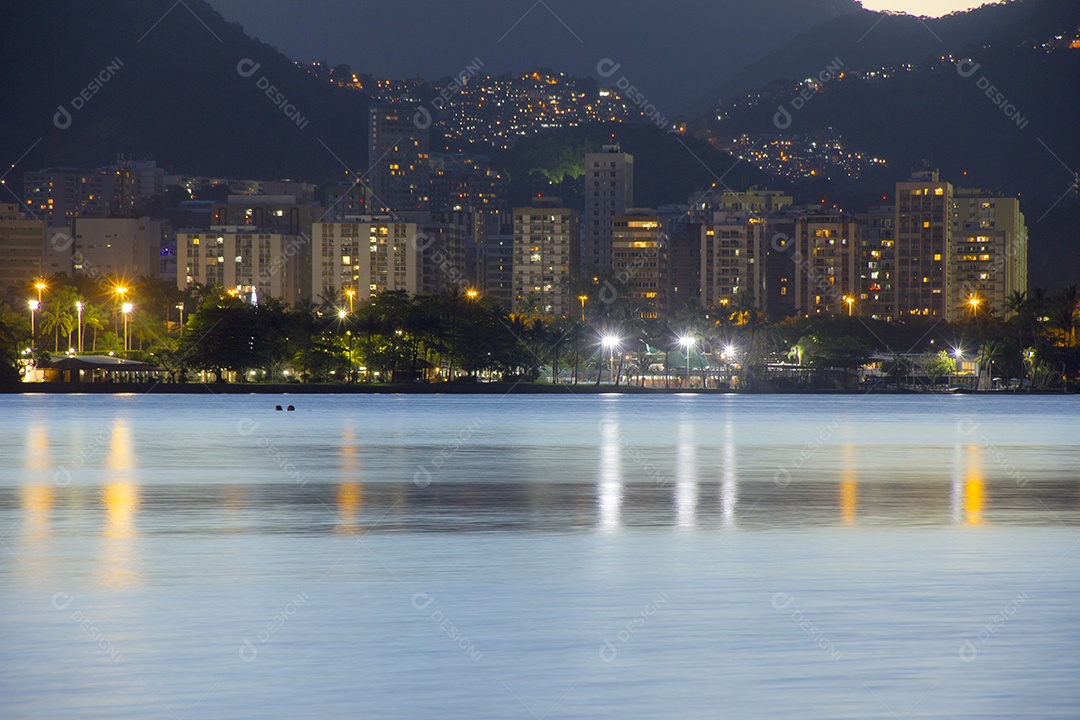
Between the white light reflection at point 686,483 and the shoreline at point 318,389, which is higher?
the shoreline at point 318,389

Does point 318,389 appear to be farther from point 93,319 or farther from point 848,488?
point 848,488

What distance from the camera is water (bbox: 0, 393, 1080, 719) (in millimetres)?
14023

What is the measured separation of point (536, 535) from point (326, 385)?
137 m

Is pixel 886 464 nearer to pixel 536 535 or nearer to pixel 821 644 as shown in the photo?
pixel 536 535

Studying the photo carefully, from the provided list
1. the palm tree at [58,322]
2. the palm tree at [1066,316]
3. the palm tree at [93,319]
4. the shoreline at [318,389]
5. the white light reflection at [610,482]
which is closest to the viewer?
the white light reflection at [610,482]

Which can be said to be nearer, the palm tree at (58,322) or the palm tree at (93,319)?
the palm tree at (58,322)

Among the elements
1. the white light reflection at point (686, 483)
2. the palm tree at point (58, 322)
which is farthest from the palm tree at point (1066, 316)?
the white light reflection at point (686, 483)

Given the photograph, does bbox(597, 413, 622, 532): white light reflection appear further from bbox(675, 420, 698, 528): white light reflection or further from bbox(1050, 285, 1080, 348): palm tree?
bbox(1050, 285, 1080, 348): palm tree

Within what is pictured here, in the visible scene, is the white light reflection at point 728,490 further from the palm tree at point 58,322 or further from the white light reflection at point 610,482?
the palm tree at point 58,322

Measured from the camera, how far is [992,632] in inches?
687

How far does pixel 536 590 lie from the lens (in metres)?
20.7

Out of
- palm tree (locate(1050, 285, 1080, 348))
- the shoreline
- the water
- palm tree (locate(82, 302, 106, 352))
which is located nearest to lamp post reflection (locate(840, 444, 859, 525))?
the water

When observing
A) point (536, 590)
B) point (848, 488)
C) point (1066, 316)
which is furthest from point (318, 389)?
point (536, 590)

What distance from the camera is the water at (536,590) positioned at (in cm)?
1402
